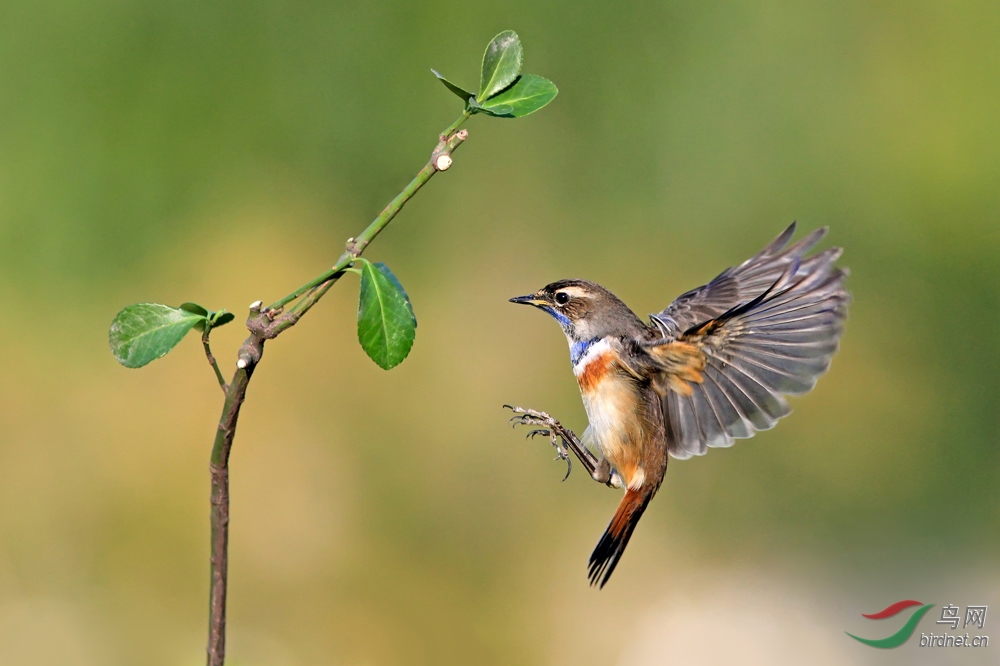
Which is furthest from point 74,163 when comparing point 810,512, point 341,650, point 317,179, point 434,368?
point 810,512

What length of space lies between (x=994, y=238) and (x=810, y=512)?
1.52 metres

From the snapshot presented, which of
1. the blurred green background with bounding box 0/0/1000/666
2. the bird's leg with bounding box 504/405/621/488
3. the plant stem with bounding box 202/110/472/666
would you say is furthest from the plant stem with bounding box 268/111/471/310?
the blurred green background with bounding box 0/0/1000/666

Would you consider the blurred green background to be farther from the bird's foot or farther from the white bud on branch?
the white bud on branch

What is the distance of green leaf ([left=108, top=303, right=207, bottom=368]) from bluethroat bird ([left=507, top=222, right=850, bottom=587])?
0.88 metres

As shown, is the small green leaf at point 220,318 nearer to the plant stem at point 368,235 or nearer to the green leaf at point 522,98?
the plant stem at point 368,235

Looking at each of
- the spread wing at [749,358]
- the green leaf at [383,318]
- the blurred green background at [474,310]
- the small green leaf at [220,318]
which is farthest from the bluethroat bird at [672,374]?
the blurred green background at [474,310]

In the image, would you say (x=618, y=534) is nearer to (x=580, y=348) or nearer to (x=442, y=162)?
(x=580, y=348)

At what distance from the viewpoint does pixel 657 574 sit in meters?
3.57

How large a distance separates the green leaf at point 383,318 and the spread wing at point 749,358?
2.55 feet

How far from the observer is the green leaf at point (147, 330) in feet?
2.66

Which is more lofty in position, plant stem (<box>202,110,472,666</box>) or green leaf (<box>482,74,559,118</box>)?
green leaf (<box>482,74,559,118</box>)

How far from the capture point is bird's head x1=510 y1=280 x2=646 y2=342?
195 cm

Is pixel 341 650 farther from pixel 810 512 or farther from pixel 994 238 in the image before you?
pixel 994 238

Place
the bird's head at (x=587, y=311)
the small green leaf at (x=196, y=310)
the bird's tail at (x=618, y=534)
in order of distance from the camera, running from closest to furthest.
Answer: the small green leaf at (x=196, y=310)
the bird's tail at (x=618, y=534)
the bird's head at (x=587, y=311)
